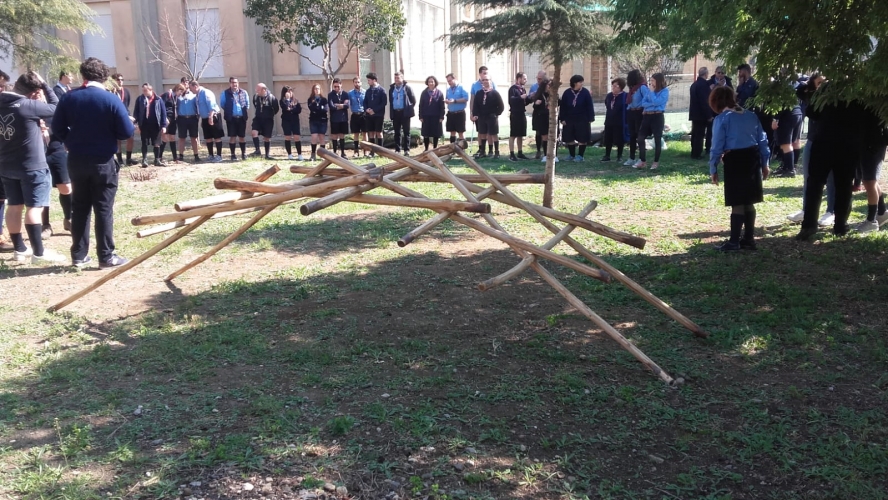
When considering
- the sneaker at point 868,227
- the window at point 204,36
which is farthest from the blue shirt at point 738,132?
the window at point 204,36

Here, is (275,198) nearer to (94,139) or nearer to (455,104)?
(94,139)

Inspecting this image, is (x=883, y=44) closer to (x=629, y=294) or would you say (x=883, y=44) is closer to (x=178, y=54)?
(x=629, y=294)

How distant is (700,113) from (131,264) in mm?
12679

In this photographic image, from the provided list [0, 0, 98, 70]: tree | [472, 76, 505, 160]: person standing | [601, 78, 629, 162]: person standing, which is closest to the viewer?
[601, 78, 629, 162]: person standing

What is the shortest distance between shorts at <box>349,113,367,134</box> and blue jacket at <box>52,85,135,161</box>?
420 inches

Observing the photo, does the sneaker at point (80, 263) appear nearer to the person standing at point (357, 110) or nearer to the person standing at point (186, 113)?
the person standing at point (186, 113)

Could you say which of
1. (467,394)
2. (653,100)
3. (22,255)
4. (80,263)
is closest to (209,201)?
(467,394)

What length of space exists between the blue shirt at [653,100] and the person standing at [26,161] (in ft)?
35.4

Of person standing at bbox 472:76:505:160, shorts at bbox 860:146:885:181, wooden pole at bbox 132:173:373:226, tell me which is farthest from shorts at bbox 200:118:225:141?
shorts at bbox 860:146:885:181

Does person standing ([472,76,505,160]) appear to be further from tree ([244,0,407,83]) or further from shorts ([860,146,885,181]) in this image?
shorts ([860,146,885,181])

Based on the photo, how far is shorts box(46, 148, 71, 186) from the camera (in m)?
8.51

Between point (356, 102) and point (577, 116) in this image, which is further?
point (356, 102)

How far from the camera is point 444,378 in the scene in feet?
15.5

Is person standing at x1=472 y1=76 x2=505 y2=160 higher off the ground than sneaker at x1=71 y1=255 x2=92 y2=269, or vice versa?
person standing at x1=472 y1=76 x2=505 y2=160
